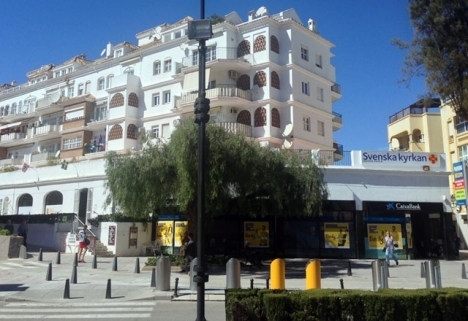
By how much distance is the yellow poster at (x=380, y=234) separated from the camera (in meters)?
29.5

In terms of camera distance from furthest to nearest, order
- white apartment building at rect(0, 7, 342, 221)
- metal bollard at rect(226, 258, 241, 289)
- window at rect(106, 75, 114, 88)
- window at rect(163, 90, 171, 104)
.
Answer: window at rect(106, 75, 114, 88) → window at rect(163, 90, 171, 104) → white apartment building at rect(0, 7, 342, 221) → metal bollard at rect(226, 258, 241, 289)

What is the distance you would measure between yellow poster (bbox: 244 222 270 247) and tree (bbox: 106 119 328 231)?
582cm

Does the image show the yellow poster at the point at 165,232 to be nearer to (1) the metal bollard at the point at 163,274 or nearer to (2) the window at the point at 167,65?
(1) the metal bollard at the point at 163,274

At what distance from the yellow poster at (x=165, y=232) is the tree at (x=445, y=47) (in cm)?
1877

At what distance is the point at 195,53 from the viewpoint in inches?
1727

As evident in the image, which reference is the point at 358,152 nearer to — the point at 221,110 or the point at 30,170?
the point at 221,110

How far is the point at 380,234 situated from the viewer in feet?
97.2

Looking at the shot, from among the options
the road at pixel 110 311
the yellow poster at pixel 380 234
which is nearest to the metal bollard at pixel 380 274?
the road at pixel 110 311

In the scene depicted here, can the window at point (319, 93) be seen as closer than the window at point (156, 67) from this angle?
Yes

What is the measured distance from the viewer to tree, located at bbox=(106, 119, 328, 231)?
19.6 m

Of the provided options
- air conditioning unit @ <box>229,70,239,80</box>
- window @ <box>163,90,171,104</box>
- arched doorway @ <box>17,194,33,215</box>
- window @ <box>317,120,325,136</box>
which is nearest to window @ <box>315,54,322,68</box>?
window @ <box>317,120,325,136</box>

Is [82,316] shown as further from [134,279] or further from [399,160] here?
[399,160]

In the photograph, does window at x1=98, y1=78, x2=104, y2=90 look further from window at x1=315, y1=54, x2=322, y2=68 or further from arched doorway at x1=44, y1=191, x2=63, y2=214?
window at x1=315, y1=54, x2=322, y2=68

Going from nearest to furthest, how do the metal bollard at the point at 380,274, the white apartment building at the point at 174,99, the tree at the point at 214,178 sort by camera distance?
the metal bollard at the point at 380,274
the tree at the point at 214,178
the white apartment building at the point at 174,99
